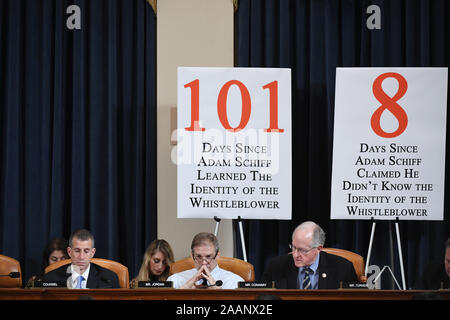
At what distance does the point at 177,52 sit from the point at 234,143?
3.76ft

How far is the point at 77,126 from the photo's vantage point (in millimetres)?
5441

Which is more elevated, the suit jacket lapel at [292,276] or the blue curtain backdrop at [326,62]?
the blue curtain backdrop at [326,62]

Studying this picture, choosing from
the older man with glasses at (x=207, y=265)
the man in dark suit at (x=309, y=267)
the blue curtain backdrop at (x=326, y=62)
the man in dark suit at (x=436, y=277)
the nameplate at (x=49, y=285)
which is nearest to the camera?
the nameplate at (x=49, y=285)

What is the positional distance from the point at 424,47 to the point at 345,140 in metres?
1.27

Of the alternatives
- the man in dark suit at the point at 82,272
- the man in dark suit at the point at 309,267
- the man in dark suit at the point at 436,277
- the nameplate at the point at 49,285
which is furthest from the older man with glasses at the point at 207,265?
the man in dark suit at the point at 436,277

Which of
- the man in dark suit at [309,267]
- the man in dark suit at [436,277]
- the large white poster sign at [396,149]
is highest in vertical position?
the large white poster sign at [396,149]

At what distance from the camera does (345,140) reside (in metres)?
4.93

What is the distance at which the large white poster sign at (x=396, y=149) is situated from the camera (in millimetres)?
4859

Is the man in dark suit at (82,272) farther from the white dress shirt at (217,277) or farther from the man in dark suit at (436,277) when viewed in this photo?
the man in dark suit at (436,277)

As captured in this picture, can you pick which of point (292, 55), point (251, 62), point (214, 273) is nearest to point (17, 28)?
point (251, 62)

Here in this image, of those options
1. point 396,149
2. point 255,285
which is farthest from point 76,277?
point 396,149

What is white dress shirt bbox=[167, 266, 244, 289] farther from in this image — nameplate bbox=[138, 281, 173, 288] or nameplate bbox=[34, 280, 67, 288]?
nameplate bbox=[34, 280, 67, 288]

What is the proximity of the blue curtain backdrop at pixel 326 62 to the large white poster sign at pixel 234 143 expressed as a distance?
57 centimetres

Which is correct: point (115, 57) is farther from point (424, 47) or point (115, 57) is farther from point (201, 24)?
point (424, 47)
